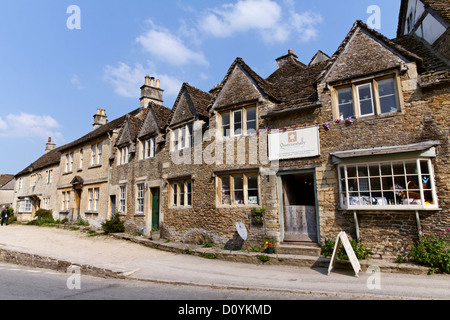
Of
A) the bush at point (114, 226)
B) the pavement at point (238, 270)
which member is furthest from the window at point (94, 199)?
the pavement at point (238, 270)

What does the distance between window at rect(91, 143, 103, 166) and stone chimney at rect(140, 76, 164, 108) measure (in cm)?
464

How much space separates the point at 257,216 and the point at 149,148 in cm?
903

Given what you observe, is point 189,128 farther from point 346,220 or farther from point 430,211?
point 430,211

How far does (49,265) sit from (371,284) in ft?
32.4

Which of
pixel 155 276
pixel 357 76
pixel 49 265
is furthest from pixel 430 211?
pixel 49 265

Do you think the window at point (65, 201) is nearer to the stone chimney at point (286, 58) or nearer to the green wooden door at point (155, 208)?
the green wooden door at point (155, 208)

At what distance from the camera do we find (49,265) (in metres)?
9.52

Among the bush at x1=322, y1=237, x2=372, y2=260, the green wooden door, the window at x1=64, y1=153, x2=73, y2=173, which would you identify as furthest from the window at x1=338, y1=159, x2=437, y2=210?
the window at x1=64, y1=153, x2=73, y2=173

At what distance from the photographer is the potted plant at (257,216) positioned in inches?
422

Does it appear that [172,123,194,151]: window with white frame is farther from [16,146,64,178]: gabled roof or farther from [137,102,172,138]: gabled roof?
[16,146,64,178]: gabled roof

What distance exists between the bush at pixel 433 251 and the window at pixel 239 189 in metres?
5.30

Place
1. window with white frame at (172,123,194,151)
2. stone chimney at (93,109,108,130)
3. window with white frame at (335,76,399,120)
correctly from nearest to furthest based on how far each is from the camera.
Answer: window with white frame at (335,76,399,120)
window with white frame at (172,123,194,151)
stone chimney at (93,109,108,130)

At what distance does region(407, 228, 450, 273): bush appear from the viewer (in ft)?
24.4

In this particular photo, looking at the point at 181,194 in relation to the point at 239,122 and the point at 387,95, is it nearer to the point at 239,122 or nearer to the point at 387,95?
the point at 239,122
